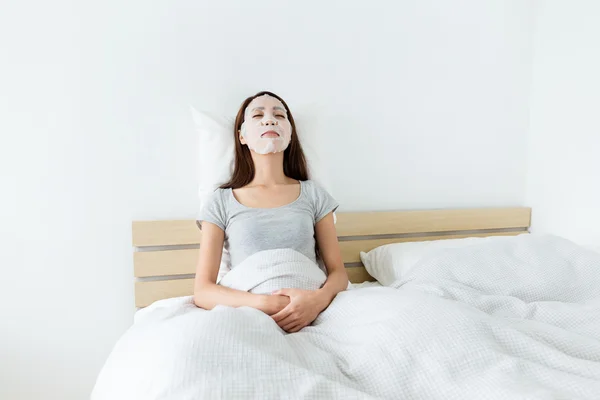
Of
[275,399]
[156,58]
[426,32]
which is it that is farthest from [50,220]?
[426,32]

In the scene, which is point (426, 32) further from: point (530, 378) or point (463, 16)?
point (530, 378)

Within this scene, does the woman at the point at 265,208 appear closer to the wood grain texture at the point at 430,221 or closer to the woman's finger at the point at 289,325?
the woman's finger at the point at 289,325

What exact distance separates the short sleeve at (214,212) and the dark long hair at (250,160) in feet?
0.30

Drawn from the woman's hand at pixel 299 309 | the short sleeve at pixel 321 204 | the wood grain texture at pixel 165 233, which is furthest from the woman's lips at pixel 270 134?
the woman's hand at pixel 299 309

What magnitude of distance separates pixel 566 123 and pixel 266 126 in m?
1.24

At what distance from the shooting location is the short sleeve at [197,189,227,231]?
4.84ft

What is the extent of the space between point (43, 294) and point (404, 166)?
56.0 inches

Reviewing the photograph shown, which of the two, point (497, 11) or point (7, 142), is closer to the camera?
point (7, 142)

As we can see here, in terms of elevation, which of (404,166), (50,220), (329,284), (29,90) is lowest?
(329,284)

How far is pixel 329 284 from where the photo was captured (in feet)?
4.44

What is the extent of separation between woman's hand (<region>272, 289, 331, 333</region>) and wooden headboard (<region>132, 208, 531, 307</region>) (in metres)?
0.54

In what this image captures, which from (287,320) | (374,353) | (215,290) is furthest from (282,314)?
(374,353)

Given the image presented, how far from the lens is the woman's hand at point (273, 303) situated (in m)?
1.21

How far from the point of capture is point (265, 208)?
1508 millimetres
